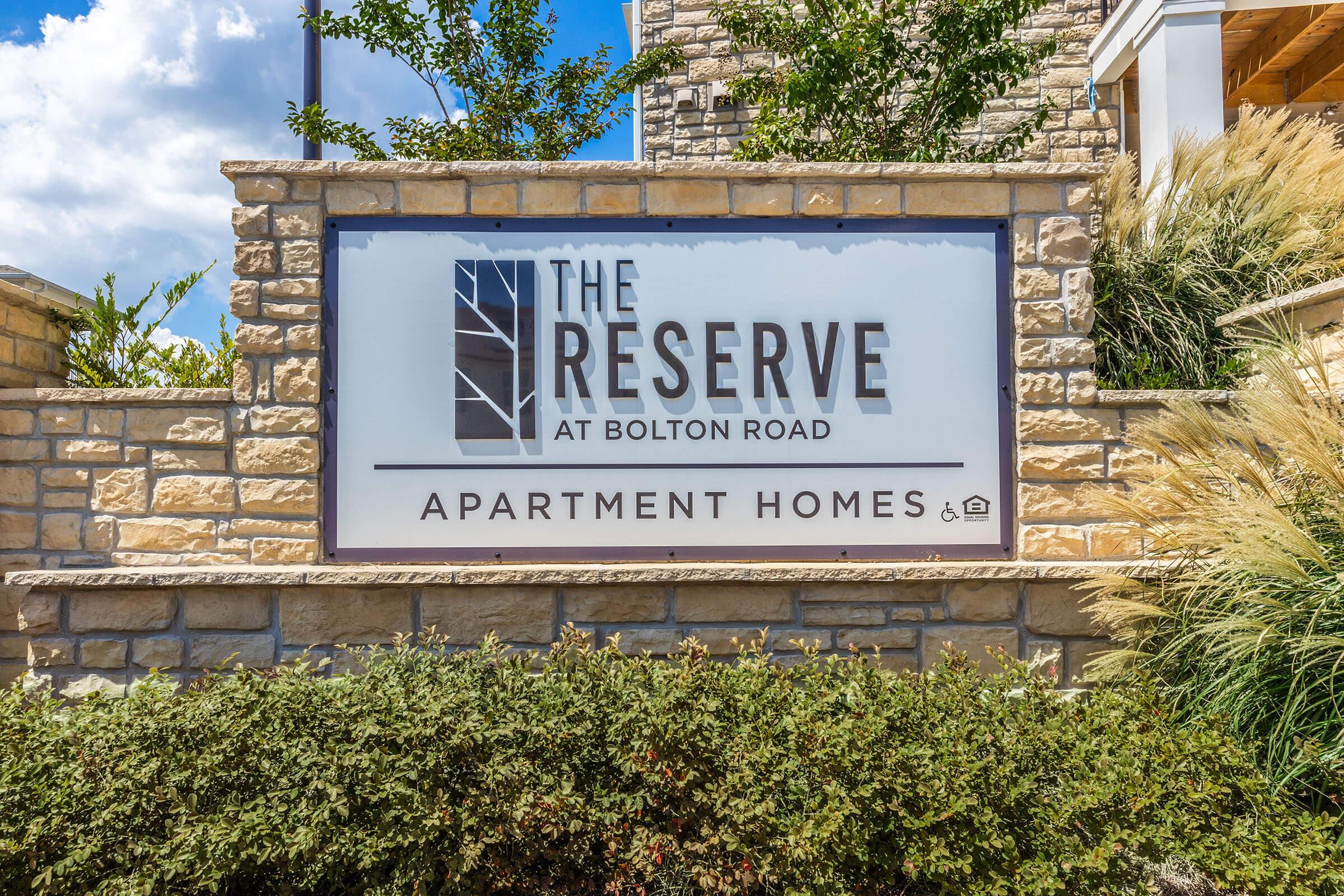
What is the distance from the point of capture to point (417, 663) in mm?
3098

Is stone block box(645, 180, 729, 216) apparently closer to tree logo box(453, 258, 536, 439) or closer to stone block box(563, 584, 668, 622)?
tree logo box(453, 258, 536, 439)

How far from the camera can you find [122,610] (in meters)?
3.55

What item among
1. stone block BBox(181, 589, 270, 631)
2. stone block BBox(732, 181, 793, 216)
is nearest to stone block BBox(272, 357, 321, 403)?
stone block BBox(181, 589, 270, 631)

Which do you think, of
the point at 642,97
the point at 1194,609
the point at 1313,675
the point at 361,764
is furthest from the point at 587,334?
the point at 642,97

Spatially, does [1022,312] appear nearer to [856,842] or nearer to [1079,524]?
[1079,524]

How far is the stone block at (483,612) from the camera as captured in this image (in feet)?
11.8

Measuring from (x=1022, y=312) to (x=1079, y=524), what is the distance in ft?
→ 3.68

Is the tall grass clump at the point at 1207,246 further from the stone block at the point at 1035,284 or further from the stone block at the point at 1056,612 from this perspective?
the stone block at the point at 1056,612

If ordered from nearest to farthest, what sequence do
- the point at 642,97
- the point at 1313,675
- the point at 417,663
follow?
the point at 1313,675, the point at 417,663, the point at 642,97

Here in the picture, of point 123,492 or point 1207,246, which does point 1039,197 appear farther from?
point 123,492

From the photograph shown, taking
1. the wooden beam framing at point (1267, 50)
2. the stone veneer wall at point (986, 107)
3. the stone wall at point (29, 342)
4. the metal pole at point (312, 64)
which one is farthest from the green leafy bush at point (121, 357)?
the wooden beam framing at point (1267, 50)

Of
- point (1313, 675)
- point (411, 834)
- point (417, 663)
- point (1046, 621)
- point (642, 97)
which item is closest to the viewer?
point (411, 834)

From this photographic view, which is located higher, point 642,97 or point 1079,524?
point 642,97

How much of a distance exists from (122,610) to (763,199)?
3.80 metres
